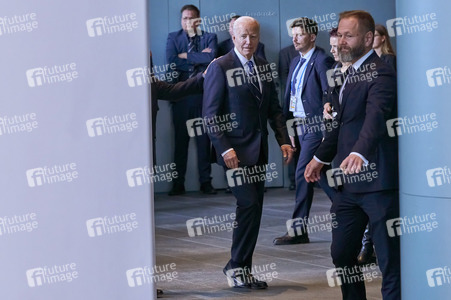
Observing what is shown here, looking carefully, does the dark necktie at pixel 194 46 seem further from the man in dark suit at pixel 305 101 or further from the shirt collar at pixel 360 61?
the shirt collar at pixel 360 61

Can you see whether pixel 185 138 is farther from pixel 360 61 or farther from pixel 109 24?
pixel 109 24

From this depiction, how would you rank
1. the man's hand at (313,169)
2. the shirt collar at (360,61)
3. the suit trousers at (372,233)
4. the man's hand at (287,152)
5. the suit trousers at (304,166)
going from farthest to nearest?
1. the suit trousers at (304,166)
2. the man's hand at (287,152)
3. the man's hand at (313,169)
4. the shirt collar at (360,61)
5. the suit trousers at (372,233)

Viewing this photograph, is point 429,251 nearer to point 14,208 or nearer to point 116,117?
point 116,117

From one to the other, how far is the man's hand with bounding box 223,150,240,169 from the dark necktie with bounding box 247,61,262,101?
0.57 meters

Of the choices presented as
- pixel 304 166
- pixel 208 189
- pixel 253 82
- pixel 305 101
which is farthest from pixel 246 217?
pixel 208 189

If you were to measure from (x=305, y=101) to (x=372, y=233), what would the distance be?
3.90 m

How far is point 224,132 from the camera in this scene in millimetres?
7652

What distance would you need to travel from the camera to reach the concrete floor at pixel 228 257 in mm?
7715

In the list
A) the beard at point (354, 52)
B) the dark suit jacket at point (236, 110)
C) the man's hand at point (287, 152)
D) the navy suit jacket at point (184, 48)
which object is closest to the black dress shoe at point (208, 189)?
the navy suit jacket at point (184, 48)

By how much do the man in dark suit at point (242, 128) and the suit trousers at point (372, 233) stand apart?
158 cm

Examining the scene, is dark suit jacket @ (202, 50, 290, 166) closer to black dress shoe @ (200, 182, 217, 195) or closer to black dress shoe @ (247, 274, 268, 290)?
black dress shoe @ (247, 274, 268, 290)

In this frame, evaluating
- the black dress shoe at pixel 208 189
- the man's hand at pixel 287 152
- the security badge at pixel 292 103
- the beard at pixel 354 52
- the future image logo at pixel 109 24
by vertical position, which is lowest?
the black dress shoe at pixel 208 189

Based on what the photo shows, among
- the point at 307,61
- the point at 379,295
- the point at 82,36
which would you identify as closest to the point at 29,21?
the point at 82,36

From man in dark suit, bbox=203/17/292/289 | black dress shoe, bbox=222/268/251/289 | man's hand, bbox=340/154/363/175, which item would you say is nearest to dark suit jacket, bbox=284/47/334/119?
man in dark suit, bbox=203/17/292/289
